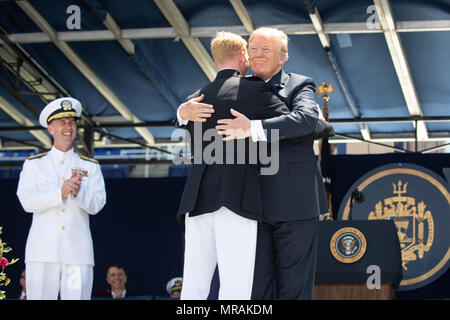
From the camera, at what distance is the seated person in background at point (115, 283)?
7.51 m

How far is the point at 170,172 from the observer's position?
458 inches

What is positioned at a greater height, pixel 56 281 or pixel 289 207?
pixel 289 207

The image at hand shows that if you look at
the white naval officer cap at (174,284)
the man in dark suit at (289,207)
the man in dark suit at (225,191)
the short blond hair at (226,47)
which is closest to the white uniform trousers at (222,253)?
the man in dark suit at (225,191)

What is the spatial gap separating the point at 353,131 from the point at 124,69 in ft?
9.04

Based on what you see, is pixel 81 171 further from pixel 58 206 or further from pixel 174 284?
pixel 174 284

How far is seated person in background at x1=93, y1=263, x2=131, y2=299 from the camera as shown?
751 centimetres

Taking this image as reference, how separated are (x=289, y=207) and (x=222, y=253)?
1.01 feet

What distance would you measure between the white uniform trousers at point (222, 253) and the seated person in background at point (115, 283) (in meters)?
4.60

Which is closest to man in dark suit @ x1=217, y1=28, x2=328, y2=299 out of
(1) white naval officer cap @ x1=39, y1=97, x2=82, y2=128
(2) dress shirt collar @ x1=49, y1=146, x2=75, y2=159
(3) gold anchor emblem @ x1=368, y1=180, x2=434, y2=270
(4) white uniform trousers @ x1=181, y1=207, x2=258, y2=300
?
(4) white uniform trousers @ x1=181, y1=207, x2=258, y2=300

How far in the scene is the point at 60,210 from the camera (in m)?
4.13

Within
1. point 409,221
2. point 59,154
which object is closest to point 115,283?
point 409,221

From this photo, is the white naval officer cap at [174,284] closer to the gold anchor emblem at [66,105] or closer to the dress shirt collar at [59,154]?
the dress shirt collar at [59,154]
